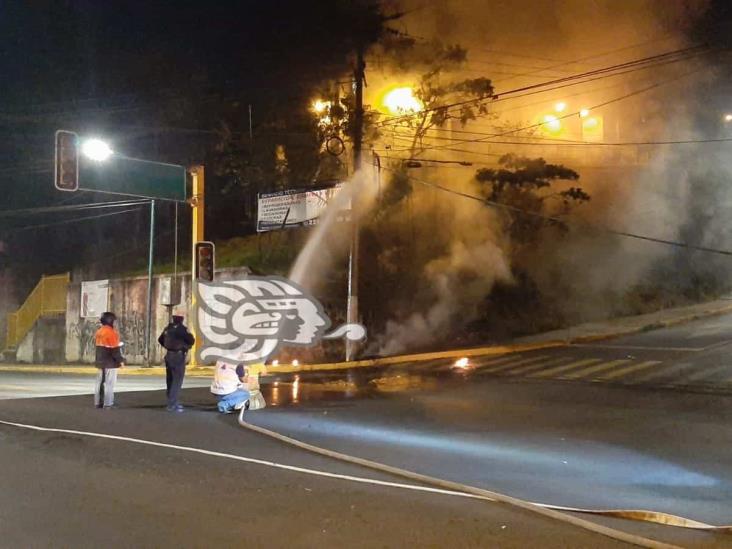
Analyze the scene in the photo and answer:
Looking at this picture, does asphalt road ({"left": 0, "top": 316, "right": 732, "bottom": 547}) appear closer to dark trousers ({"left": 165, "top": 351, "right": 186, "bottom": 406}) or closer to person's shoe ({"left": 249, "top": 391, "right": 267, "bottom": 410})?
person's shoe ({"left": 249, "top": 391, "right": 267, "bottom": 410})

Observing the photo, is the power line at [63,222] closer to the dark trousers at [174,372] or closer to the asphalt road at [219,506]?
the dark trousers at [174,372]

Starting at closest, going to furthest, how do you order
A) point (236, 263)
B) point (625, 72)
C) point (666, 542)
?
point (666, 542)
point (236, 263)
point (625, 72)

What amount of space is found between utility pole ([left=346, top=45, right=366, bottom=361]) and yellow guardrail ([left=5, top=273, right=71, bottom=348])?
11.8m

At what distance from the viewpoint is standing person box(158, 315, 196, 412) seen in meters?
10.3

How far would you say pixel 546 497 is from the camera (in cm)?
589

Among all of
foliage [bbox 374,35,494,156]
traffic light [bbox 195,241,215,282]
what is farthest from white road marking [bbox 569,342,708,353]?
traffic light [bbox 195,241,215,282]

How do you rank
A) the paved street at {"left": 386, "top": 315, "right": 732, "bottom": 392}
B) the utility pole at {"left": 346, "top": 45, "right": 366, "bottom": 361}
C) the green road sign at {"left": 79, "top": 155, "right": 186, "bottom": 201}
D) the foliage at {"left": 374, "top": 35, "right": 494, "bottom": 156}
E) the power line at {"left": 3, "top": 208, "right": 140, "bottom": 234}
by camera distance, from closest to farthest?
the paved street at {"left": 386, "top": 315, "right": 732, "bottom": 392} < the green road sign at {"left": 79, "top": 155, "right": 186, "bottom": 201} < the utility pole at {"left": 346, "top": 45, "right": 366, "bottom": 361} < the foliage at {"left": 374, "top": 35, "right": 494, "bottom": 156} < the power line at {"left": 3, "top": 208, "right": 140, "bottom": 234}

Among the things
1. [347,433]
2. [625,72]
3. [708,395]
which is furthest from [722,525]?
[625,72]

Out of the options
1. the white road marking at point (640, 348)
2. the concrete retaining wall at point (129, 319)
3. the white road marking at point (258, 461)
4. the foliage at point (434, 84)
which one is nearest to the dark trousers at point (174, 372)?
the white road marking at point (258, 461)

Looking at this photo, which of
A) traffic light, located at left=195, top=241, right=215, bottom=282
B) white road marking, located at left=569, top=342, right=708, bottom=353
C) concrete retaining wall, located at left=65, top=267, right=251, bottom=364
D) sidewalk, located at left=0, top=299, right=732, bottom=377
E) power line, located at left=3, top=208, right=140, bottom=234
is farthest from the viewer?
power line, located at left=3, top=208, right=140, bottom=234

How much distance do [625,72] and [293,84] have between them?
14495 millimetres

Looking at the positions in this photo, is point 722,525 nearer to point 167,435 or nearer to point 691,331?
point 167,435

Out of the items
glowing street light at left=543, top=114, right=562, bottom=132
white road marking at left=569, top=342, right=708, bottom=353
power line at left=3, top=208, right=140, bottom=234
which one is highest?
glowing street light at left=543, top=114, right=562, bottom=132

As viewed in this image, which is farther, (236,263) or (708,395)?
(236,263)
